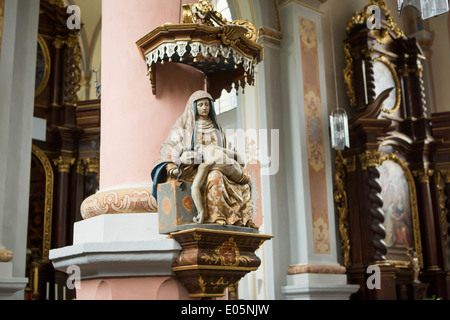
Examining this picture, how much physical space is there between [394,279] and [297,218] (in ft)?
5.93

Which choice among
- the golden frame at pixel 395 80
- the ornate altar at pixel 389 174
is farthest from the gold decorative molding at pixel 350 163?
the golden frame at pixel 395 80

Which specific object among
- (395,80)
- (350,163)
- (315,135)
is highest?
(395,80)

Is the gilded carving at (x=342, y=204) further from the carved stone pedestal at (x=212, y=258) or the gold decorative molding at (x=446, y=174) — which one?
the carved stone pedestal at (x=212, y=258)

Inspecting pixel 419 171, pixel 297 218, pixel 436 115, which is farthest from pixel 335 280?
pixel 436 115

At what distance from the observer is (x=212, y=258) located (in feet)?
11.0

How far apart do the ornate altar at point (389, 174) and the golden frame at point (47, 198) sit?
4.52 m

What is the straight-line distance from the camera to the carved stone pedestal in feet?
10.8

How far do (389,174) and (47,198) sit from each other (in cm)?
549

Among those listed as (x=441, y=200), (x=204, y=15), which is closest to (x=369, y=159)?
(x=441, y=200)

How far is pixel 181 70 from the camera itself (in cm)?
410

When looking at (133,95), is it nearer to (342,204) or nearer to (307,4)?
(307,4)

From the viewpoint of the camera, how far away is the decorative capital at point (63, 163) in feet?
31.1
